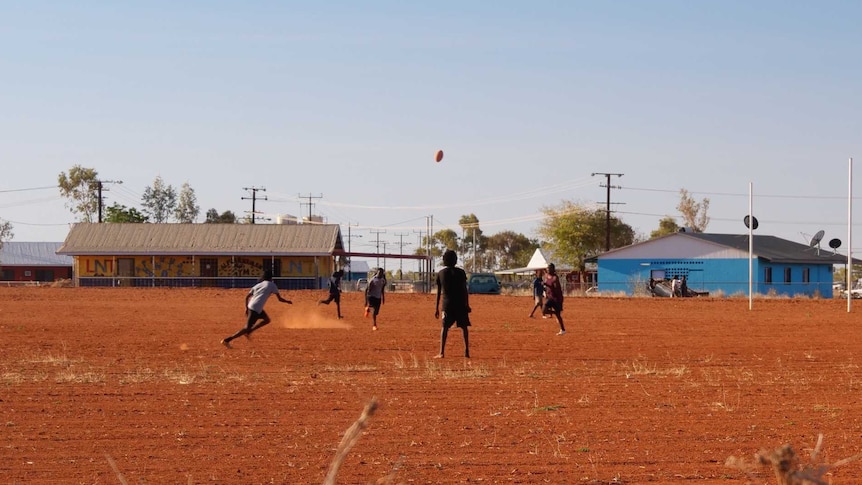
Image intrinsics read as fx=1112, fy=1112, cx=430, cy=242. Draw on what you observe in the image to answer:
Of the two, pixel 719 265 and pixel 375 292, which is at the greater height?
pixel 719 265

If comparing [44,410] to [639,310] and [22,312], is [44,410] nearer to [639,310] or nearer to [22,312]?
[22,312]

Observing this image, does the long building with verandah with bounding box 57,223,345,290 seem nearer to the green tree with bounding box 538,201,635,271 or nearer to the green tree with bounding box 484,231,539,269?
the green tree with bounding box 538,201,635,271

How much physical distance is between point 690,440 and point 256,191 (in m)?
111

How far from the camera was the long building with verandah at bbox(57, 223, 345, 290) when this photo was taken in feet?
253

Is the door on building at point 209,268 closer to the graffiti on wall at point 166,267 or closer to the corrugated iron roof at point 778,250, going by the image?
the graffiti on wall at point 166,267

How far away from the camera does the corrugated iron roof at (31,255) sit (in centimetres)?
11169

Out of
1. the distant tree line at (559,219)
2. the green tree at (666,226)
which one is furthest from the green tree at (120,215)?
the green tree at (666,226)

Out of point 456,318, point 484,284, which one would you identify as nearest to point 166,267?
point 484,284

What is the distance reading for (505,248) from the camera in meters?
159

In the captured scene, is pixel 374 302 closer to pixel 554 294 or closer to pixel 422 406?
pixel 554 294

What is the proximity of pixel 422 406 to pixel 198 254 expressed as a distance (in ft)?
218

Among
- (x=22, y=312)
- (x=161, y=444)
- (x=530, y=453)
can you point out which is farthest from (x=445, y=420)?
(x=22, y=312)

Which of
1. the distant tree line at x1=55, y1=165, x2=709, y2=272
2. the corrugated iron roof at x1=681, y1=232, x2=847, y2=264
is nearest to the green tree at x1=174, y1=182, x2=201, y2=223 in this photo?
the distant tree line at x1=55, y1=165, x2=709, y2=272

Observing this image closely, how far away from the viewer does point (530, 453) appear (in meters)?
9.90
